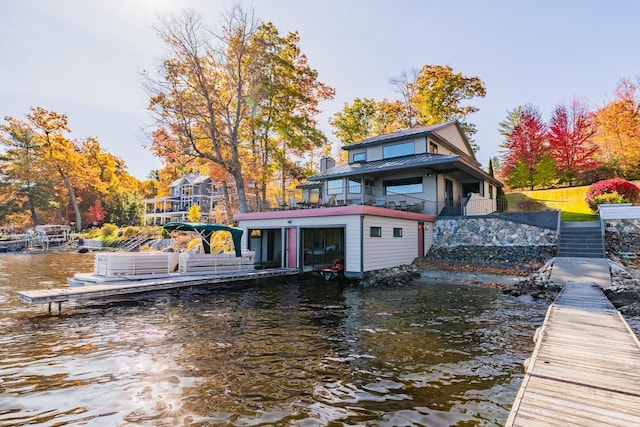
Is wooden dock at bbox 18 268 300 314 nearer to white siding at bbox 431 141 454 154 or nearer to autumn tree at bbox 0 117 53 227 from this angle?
white siding at bbox 431 141 454 154

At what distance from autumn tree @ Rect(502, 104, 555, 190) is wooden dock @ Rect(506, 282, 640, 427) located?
83.3ft

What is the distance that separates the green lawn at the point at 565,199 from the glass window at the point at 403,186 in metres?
10.0

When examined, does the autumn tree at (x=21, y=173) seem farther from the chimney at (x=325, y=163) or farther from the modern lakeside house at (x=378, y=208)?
the modern lakeside house at (x=378, y=208)

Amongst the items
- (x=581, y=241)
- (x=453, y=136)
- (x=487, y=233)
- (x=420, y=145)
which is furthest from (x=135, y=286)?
(x=453, y=136)

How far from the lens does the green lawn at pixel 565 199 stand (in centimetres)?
2152

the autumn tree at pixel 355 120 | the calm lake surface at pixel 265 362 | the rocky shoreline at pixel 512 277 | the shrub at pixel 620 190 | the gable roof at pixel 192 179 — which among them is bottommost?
the calm lake surface at pixel 265 362

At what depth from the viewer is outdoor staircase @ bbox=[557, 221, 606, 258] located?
14016 mm

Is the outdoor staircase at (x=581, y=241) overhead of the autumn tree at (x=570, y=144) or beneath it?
beneath

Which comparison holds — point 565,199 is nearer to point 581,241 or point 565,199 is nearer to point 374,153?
point 581,241

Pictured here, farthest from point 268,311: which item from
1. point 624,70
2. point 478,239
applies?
point 624,70

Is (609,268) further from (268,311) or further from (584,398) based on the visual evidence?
(268,311)

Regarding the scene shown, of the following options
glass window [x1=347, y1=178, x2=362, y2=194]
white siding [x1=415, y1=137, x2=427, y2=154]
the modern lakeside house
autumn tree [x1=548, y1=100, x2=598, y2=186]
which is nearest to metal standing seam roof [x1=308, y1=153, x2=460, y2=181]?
the modern lakeside house

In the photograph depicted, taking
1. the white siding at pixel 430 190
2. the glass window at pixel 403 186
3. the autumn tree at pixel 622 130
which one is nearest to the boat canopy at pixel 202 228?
the glass window at pixel 403 186

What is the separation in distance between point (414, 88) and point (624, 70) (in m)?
19.8
